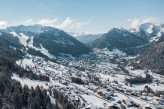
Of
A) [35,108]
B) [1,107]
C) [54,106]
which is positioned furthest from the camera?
[54,106]

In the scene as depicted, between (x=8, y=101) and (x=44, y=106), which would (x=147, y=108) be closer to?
Answer: (x=44, y=106)

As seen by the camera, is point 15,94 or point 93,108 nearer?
point 93,108

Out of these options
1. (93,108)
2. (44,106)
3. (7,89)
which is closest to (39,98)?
(44,106)

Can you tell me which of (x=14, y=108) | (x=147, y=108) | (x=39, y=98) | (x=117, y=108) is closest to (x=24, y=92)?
(x=39, y=98)

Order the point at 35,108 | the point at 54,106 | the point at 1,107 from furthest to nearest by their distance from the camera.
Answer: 1. the point at 54,106
2. the point at 35,108
3. the point at 1,107

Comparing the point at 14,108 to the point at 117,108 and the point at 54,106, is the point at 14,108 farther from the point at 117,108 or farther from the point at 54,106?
the point at 117,108

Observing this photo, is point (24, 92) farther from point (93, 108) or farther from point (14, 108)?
point (93, 108)

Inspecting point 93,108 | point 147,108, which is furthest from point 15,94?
point 147,108

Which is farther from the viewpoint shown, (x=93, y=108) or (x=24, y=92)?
(x=24, y=92)
